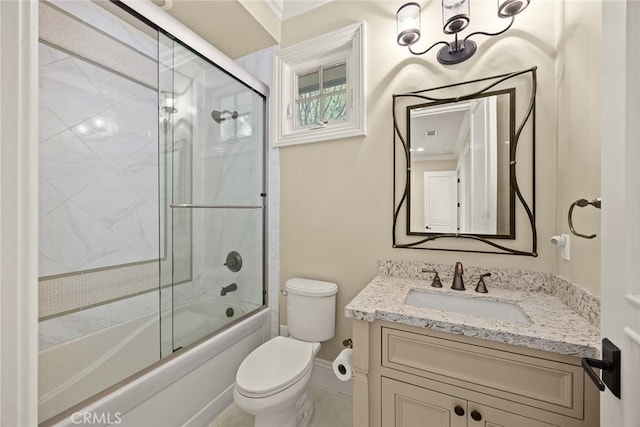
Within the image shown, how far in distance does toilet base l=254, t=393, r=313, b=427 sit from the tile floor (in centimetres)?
5

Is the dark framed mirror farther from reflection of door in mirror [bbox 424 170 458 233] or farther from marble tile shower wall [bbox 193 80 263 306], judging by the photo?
marble tile shower wall [bbox 193 80 263 306]

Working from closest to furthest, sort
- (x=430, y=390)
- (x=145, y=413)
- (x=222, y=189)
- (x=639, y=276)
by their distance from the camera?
(x=639, y=276) < (x=430, y=390) < (x=145, y=413) < (x=222, y=189)

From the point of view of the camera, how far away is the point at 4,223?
0.72 m

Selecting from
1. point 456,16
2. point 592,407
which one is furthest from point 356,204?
point 592,407

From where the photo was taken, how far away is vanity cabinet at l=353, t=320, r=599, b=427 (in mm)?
758

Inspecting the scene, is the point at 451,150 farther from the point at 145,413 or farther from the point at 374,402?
the point at 145,413

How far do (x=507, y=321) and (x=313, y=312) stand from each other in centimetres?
101

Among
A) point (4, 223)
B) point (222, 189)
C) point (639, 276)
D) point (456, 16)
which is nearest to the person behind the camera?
point (639, 276)

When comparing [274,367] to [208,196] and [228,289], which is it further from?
[208,196]

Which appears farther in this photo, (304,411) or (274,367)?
(304,411)

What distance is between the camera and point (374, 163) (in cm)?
156

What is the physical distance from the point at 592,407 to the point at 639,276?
58 centimetres

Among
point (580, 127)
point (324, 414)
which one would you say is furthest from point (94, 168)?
point (580, 127)

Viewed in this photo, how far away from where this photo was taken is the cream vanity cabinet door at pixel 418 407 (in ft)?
2.90
